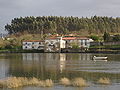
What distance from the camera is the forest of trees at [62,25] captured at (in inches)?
5187

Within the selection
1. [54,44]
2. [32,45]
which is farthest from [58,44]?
[32,45]

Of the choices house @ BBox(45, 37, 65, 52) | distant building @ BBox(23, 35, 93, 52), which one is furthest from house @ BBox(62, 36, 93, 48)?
house @ BBox(45, 37, 65, 52)

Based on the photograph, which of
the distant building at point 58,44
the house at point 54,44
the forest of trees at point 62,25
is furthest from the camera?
the forest of trees at point 62,25

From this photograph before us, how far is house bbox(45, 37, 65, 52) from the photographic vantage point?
97688 millimetres

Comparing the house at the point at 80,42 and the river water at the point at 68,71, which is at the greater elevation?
the house at the point at 80,42

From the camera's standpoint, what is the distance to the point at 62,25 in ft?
452

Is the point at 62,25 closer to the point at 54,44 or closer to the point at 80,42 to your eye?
the point at 54,44

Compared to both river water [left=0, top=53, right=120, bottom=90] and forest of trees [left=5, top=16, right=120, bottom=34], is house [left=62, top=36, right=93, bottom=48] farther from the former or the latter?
river water [left=0, top=53, right=120, bottom=90]

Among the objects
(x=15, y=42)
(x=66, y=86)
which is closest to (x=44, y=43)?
(x=15, y=42)

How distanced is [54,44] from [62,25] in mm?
40323

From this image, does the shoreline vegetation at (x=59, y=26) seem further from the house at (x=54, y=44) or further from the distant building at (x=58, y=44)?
the house at (x=54, y=44)

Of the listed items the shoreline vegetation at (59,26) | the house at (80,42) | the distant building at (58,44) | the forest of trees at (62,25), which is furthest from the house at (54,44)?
the forest of trees at (62,25)

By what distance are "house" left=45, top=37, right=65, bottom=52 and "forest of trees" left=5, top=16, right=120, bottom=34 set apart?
96.9 ft

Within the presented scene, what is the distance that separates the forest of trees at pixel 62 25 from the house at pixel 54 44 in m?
29.5
